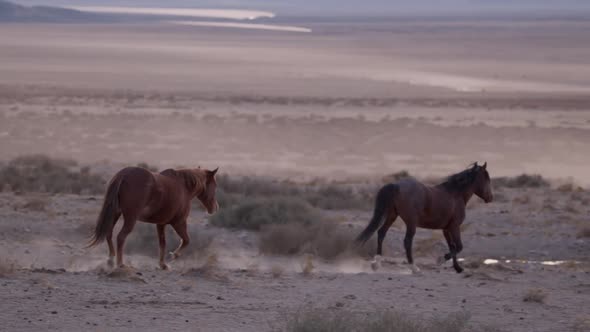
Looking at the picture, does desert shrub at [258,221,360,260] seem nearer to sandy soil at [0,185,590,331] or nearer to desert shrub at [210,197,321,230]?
sandy soil at [0,185,590,331]

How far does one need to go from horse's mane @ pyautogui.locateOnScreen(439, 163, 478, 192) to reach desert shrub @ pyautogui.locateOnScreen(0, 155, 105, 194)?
904cm

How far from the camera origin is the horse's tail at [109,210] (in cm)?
1039

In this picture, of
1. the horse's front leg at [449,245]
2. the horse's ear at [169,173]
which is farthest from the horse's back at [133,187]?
the horse's front leg at [449,245]

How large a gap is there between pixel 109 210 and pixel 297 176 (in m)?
15.2

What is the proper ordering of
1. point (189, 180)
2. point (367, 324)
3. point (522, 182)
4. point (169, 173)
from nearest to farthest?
point (367, 324)
point (169, 173)
point (189, 180)
point (522, 182)

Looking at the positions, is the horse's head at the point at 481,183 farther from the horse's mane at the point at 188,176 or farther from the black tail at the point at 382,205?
the horse's mane at the point at 188,176

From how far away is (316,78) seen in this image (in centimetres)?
6894

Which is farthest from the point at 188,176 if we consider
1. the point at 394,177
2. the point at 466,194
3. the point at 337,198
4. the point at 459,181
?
the point at 394,177

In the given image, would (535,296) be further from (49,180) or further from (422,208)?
(49,180)

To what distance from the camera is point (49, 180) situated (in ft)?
66.5

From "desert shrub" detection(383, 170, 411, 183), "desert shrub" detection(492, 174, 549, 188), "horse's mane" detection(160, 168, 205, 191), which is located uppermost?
"horse's mane" detection(160, 168, 205, 191)

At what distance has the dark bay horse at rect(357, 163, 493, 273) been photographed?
38.9ft

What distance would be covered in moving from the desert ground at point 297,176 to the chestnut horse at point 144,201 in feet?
1.42

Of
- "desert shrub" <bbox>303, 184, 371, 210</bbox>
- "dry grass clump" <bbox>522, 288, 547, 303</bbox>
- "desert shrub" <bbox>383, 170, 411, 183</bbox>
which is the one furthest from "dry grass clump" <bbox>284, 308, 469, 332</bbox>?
"desert shrub" <bbox>383, 170, 411, 183</bbox>
